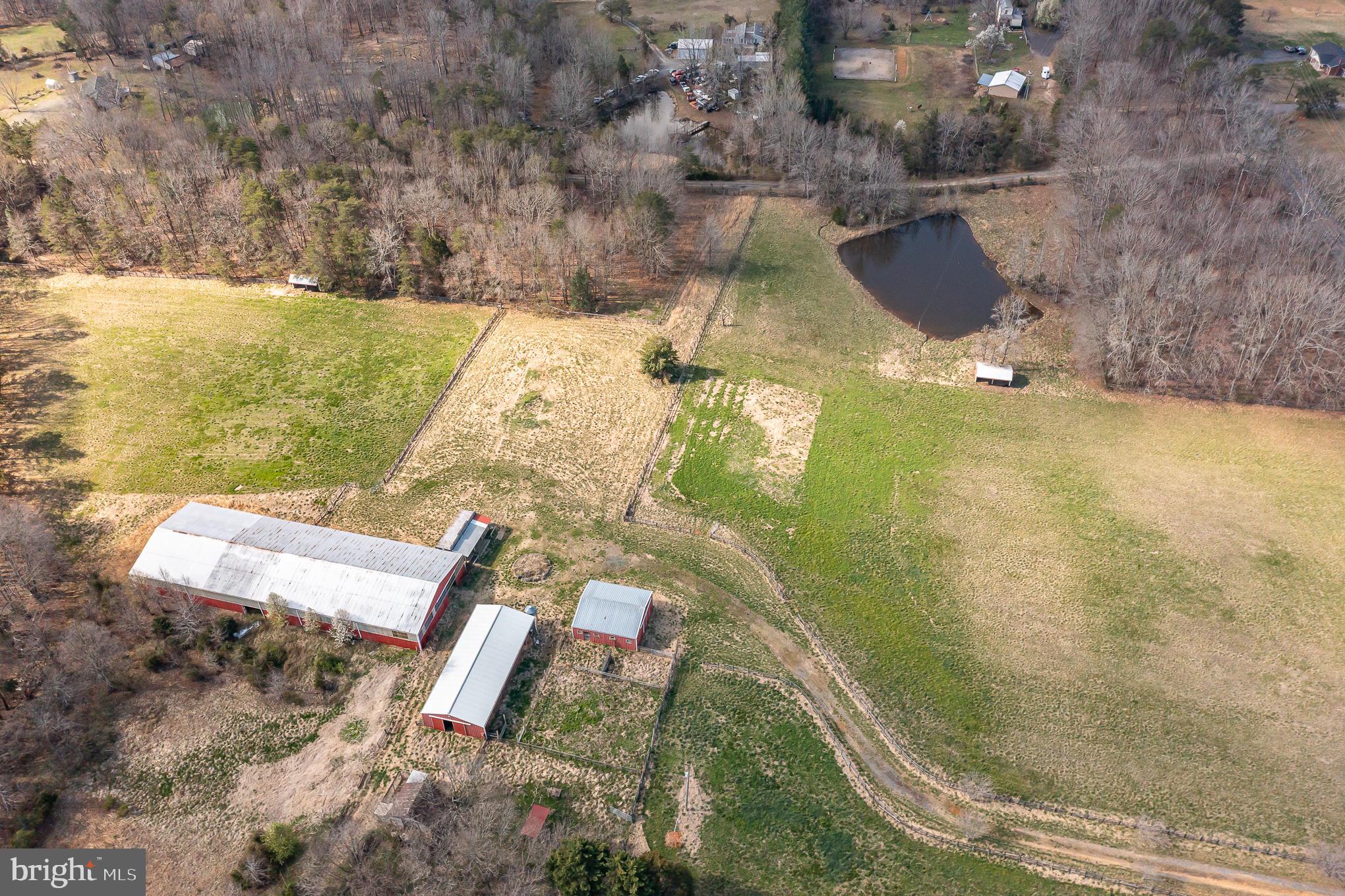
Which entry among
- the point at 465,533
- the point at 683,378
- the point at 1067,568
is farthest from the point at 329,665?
the point at 1067,568

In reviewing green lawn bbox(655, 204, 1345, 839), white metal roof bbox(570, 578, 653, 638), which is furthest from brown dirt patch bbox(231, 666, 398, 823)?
green lawn bbox(655, 204, 1345, 839)

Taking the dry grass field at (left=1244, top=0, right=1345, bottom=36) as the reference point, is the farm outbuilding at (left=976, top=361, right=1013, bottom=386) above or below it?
below

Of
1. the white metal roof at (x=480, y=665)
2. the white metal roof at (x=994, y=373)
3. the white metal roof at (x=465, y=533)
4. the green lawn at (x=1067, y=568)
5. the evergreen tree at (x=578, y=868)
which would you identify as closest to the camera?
the evergreen tree at (x=578, y=868)

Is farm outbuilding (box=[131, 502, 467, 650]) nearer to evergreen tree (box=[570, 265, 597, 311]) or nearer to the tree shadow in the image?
the tree shadow

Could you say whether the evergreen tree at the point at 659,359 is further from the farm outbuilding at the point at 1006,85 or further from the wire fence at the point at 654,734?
the farm outbuilding at the point at 1006,85

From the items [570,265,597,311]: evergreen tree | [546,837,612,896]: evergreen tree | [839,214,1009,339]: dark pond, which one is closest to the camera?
[546,837,612,896]: evergreen tree

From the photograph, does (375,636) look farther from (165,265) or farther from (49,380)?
(165,265)

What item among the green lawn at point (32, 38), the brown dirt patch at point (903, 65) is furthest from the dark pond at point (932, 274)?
the green lawn at point (32, 38)
